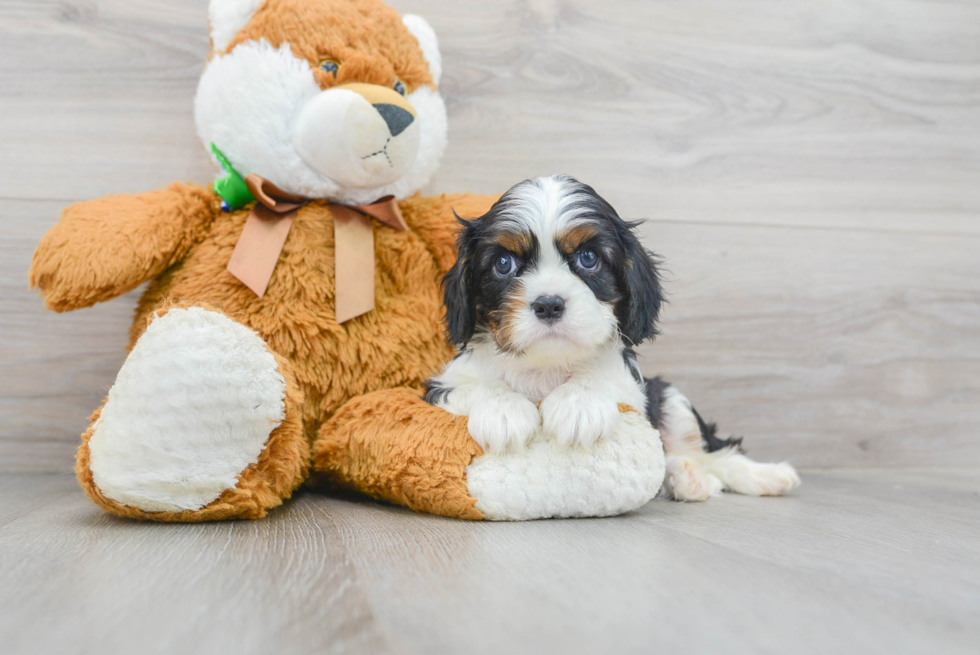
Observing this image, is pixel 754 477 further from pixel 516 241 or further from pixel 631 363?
pixel 516 241

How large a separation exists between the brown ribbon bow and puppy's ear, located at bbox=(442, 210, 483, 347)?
0.22m

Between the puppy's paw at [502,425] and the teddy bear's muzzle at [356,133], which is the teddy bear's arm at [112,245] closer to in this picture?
the teddy bear's muzzle at [356,133]

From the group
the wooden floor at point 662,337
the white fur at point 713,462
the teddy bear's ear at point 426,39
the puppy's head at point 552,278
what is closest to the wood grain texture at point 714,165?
the wooden floor at point 662,337

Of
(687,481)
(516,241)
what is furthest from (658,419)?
(516,241)

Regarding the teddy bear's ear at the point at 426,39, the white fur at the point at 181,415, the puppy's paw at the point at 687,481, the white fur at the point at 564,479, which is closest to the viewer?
the white fur at the point at 181,415

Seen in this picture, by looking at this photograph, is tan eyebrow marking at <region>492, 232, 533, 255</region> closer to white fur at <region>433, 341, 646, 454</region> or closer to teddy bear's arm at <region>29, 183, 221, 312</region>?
white fur at <region>433, 341, 646, 454</region>

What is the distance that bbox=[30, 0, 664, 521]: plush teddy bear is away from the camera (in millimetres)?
1254

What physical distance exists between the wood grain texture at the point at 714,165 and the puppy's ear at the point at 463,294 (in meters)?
0.66

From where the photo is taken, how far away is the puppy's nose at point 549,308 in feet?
4.34

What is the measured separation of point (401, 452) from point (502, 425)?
0.70 ft

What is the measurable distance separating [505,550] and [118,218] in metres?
1.10

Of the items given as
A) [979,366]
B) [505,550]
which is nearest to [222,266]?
[505,550]

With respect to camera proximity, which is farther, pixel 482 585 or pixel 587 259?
pixel 587 259

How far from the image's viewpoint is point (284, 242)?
1.65 meters
